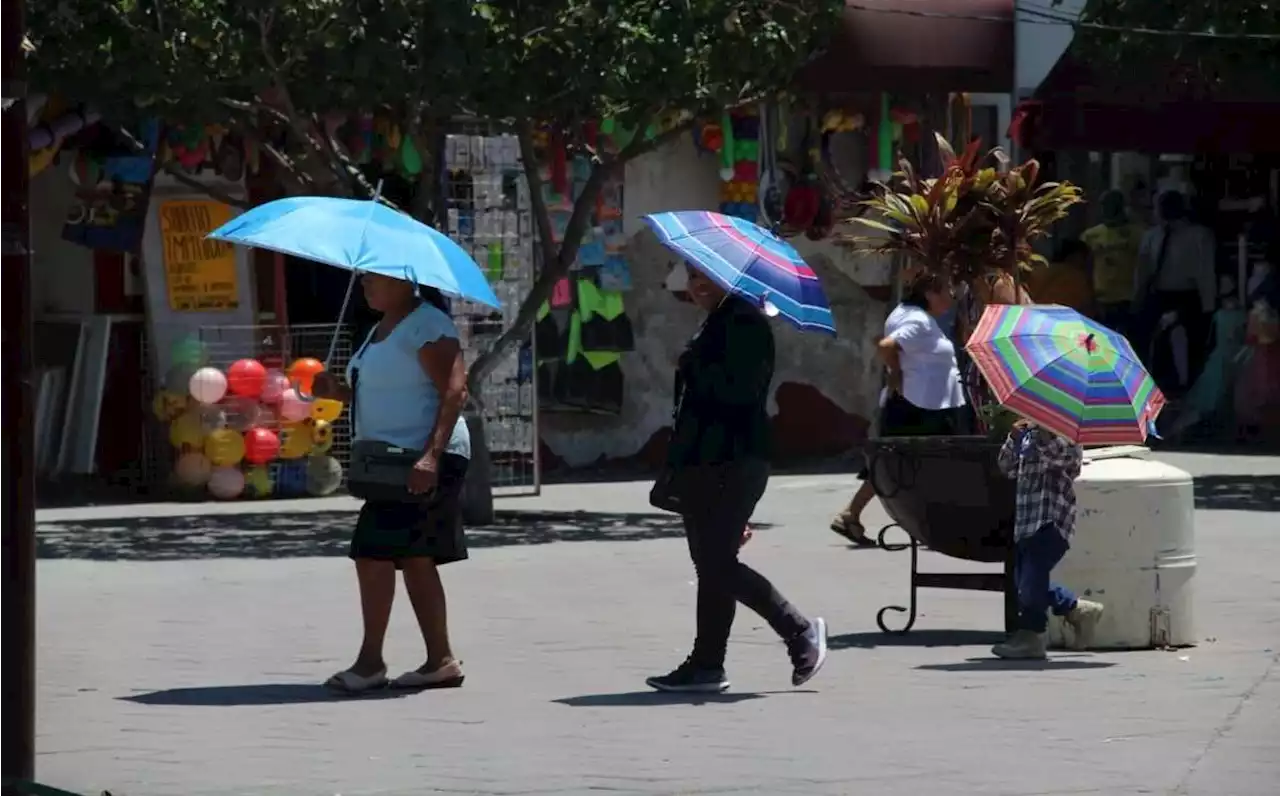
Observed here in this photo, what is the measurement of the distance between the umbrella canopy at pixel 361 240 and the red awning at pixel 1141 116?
1193cm

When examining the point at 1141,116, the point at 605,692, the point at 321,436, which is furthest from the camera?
the point at 1141,116

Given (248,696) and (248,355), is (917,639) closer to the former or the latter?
(248,696)

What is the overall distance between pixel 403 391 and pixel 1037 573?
8.54ft

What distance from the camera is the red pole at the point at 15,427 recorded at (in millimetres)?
6629

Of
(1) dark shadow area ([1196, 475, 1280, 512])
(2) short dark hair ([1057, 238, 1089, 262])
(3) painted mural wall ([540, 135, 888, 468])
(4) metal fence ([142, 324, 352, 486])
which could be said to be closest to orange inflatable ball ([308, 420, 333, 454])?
(4) metal fence ([142, 324, 352, 486])

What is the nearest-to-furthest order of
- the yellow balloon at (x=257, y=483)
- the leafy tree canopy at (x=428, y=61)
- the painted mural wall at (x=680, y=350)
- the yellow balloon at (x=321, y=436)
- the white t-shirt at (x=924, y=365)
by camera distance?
the white t-shirt at (x=924, y=365) < the leafy tree canopy at (x=428, y=61) < the yellow balloon at (x=321, y=436) < the yellow balloon at (x=257, y=483) < the painted mural wall at (x=680, y=350)

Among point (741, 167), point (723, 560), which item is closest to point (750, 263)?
point (723, 560)

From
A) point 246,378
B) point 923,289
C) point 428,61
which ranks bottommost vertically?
point 246,378

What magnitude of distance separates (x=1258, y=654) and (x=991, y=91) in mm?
10281

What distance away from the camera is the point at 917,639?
11.4 metres

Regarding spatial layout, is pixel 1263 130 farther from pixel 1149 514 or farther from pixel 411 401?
pixel 411 401

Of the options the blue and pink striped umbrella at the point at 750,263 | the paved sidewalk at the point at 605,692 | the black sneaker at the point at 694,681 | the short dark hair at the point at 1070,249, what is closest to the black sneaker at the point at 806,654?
the paved sidewalk at the point at 605,692

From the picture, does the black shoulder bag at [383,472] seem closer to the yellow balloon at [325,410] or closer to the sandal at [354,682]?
the sandal at [354,682]

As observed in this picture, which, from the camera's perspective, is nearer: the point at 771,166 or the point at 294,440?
the point at 294,440
